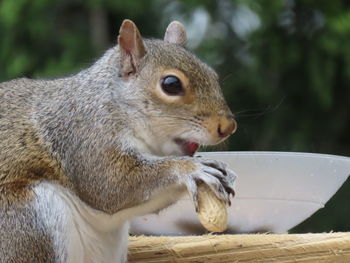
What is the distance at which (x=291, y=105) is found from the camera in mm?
3342

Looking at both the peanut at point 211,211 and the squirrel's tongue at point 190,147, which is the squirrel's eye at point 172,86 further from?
the peanut at point 211,211

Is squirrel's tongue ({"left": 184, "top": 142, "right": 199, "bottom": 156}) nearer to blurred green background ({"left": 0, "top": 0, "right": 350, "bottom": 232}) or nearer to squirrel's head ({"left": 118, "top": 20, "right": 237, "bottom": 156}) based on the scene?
squirrel's head ({"left": 118, "top": 20, "right": 237, "bottom": 156})

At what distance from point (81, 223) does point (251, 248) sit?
362mm

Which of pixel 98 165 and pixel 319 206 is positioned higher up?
pixel 98 165

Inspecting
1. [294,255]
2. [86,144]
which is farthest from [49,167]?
[294,255]

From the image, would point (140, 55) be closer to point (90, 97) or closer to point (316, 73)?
point (90, 97)

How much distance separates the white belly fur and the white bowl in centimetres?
12

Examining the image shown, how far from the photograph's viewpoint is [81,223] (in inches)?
69.0

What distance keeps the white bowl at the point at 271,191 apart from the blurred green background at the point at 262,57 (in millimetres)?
1132

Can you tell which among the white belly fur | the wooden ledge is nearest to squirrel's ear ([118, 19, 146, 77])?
the white belly fur

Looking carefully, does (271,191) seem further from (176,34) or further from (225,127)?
(176,34)

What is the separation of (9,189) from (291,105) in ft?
6.00

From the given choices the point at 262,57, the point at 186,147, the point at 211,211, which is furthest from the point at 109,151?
the point at 262,57

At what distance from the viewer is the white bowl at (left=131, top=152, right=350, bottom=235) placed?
184 centimetres
